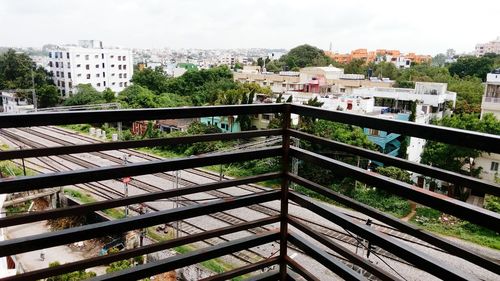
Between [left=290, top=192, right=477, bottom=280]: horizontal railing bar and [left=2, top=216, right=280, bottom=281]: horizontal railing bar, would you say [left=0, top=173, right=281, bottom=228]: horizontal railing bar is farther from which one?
[left=290, top=192, right=477, bottom=280]: horizontal railing bar

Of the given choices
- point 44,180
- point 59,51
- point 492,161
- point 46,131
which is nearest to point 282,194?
point 44,180

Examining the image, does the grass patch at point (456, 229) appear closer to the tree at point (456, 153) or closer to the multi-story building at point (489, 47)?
the tree at point (456, 153)

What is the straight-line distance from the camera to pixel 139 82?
78.9ft

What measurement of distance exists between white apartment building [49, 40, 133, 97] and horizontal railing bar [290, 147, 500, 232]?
25.9 m

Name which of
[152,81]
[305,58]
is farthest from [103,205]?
[305,58]

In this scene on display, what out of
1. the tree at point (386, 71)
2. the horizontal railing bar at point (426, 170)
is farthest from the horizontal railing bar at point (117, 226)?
the tree at point (386, 71)

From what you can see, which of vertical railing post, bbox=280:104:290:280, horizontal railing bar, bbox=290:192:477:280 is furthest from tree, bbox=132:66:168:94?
horizontal railing bar, bbox=290:192:477:280

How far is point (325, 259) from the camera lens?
4.08 feet

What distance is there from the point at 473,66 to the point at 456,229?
2172 cm

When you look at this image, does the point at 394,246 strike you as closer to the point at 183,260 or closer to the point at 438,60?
the point at 183,260

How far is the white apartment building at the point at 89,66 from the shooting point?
81.3 feet

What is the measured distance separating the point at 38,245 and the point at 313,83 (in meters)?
19.7

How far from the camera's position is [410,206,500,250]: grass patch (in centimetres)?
827

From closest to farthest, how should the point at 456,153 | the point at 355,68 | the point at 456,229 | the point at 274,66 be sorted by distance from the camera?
the point at 456,229 → the point at 456,153 → the point at 355,68 → the point at 274,66
